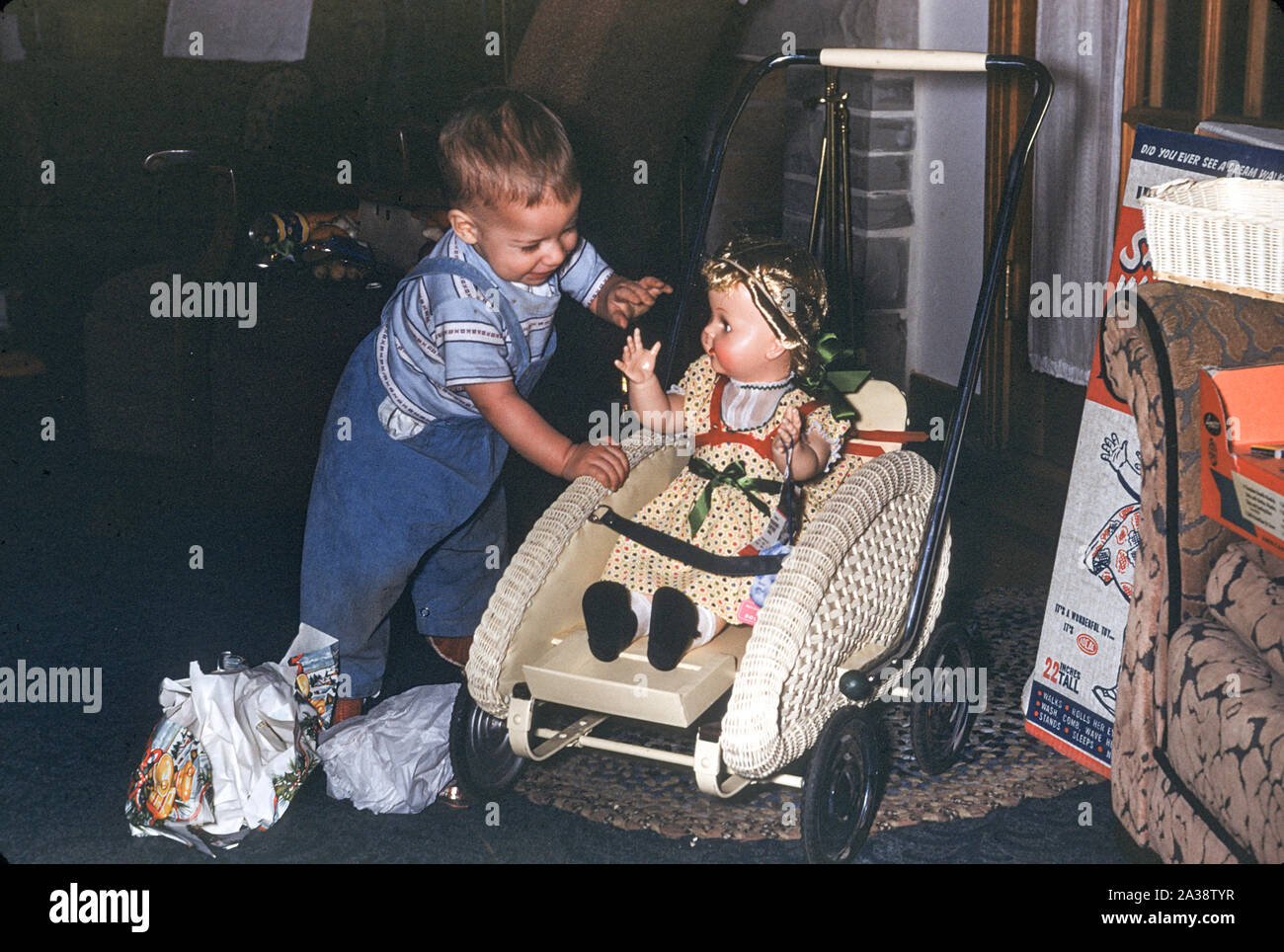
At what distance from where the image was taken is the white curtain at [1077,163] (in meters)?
2.93

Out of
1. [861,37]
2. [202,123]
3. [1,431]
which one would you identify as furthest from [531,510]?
[202,123]

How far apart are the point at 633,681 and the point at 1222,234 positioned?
1045mm

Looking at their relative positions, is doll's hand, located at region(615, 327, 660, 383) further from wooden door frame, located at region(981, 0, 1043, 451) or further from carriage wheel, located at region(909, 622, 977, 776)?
wooden door frame, located at region(981, 0, 1043, 451)

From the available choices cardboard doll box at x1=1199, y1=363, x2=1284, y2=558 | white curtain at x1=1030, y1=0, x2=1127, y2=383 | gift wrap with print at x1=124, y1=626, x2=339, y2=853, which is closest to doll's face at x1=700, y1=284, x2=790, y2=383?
cardboard doll box at x1=1199, y1=363, x2=1284, y2=558

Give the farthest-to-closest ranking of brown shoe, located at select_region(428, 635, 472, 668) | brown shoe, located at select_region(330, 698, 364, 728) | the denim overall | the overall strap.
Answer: brown shoe, located at select_region(428, 635, 472, 668)
brown shoe, located at select_region(330, 698, 364, 728)
the denim overall
the overall strap

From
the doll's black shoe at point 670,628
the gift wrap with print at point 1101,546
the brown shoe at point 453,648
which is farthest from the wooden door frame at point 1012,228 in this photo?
the doll's black shoe at point 670,628

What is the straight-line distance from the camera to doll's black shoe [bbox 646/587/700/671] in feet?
6.06

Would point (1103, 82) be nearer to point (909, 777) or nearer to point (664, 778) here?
point (909, 777)

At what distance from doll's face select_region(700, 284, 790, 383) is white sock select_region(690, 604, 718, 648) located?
39 centimetres

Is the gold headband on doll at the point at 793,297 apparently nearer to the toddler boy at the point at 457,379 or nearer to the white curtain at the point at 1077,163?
the toddler boy at the point at 457,379

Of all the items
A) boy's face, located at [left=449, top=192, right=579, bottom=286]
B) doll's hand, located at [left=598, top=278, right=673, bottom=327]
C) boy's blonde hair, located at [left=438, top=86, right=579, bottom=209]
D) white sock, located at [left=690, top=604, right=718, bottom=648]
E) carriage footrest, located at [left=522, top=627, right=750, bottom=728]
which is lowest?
carriage footrest, located at [left=522, top=627, right=750, bottom=728]

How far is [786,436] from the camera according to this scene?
6.12 ft

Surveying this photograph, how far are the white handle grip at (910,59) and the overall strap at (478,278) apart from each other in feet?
2.18
